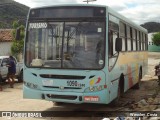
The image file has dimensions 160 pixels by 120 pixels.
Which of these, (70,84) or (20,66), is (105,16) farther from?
(20,66)

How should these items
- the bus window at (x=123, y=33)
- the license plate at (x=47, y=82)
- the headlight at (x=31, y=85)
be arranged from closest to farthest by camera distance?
the license plate at (x=47, y=82) < the headlight at (x=31, y=85) < the bus window at (x=123, y=33)

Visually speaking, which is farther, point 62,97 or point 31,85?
point 31,85

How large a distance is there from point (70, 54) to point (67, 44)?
0.29m

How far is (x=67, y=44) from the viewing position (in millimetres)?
9617

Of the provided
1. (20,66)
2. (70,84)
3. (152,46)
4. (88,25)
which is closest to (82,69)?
(70,84)

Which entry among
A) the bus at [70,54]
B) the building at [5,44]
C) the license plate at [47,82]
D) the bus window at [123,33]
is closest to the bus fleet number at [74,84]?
the bus at [70,54]

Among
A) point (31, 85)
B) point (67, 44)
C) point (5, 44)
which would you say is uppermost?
point (5, 44)

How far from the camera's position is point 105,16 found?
9.64 m

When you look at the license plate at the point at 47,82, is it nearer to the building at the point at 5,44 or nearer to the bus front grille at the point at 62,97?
the bus front grille at the point at 62,97

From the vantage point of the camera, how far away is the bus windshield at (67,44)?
9.49 m

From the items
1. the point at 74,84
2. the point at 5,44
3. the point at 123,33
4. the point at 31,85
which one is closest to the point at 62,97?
the point at 74,84

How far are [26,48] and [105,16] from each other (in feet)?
8.06

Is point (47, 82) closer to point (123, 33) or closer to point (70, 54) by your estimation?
point (70, 54)

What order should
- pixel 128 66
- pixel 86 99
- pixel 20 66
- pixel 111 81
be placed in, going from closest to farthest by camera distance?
pixel 86 99 → pixel 111 81 → pixel 128 66 → pixel 20 66
